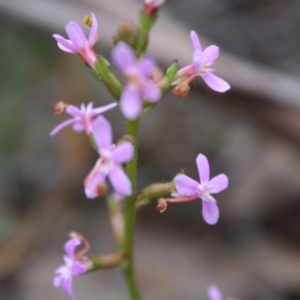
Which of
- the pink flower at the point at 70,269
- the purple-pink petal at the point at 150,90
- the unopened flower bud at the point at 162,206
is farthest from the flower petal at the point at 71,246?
the purple-pink petal at the point at 150,90

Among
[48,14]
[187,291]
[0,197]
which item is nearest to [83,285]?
[187,291]

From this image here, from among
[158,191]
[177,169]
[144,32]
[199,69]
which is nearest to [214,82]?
[199,69]

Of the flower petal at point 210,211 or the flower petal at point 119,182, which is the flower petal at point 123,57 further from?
the flower petal at point 210,211

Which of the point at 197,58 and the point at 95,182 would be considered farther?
the point at 197,58

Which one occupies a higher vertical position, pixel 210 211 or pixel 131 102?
pixel 131 102

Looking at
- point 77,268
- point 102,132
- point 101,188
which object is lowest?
point 77,268

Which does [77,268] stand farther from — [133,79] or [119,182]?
[133,79]
